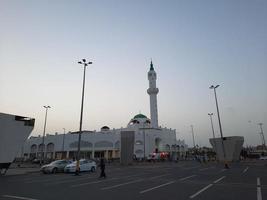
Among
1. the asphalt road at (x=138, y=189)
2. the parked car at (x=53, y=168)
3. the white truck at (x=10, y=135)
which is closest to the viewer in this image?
the asphalt road at (x=138, y=189)

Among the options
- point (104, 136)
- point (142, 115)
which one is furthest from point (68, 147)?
point (142, 115)

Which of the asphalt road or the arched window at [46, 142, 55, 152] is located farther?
the arched window at [46, 142, 55, 152]

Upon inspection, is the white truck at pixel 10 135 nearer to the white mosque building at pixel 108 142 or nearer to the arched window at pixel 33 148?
the white mosque building at pixel 108 142

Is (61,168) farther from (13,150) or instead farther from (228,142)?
(228,142)

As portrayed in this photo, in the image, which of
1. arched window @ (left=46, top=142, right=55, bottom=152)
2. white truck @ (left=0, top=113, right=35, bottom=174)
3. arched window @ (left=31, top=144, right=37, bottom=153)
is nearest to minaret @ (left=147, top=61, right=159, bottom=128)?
arched window @ (left=46, top=142, right=55, bottom=152)

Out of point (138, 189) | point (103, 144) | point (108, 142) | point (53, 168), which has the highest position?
point (108, 142)

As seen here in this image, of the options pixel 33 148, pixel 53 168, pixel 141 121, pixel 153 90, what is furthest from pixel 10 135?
pixel 33 148

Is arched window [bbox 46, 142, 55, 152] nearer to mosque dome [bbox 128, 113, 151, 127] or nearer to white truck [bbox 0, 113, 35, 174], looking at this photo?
mosque dome [bbox 128, 113, 151, 127]

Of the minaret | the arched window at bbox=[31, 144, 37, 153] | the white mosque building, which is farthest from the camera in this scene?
the arched window at bbox=[31, 144, 37, 153]

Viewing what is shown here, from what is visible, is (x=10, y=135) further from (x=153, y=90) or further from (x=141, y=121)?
(x=141, y=121)

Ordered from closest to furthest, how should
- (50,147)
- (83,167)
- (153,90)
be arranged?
1. (83,167)
2. (153,90)
3. (50,147)

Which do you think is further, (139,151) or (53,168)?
(139,151)

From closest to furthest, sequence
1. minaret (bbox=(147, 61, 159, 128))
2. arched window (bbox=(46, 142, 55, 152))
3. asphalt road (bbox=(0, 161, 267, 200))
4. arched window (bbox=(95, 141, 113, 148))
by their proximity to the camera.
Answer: asphalt road (bbox=(0, 161, 267, 200)) < arched window (bbox=(95, 141, 113, 148)) < minaret (bbox=(147, 61, 159, 128)) < arched window (bbox=(46, 142, 55, 152))

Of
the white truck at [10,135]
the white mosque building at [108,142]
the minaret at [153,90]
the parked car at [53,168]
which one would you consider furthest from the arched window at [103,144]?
the white truck at [10,135]
